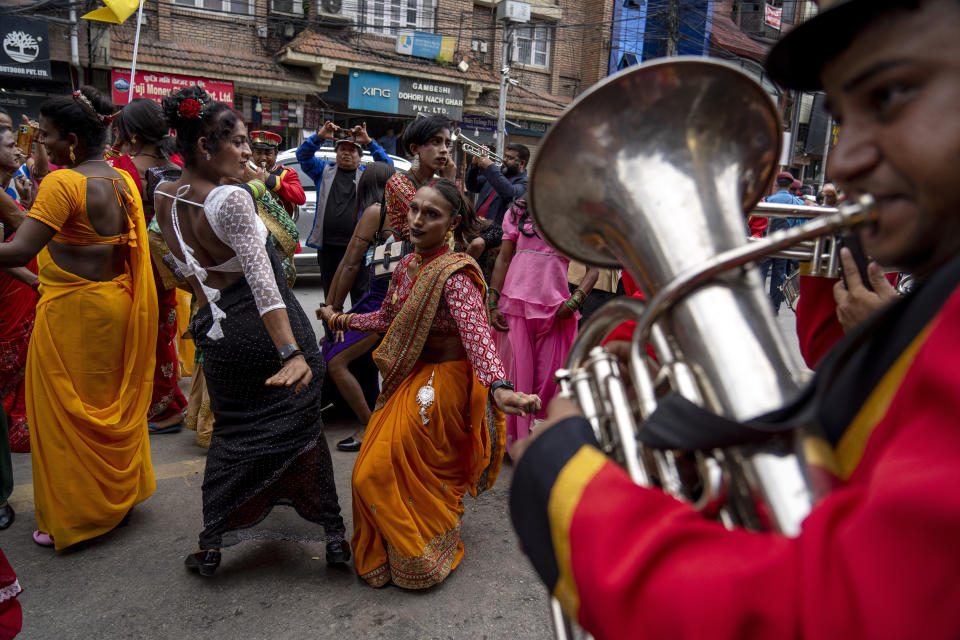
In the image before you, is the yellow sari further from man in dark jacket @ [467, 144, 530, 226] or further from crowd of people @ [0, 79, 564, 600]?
man in dark jacket @ [467, 144, 530, 226]

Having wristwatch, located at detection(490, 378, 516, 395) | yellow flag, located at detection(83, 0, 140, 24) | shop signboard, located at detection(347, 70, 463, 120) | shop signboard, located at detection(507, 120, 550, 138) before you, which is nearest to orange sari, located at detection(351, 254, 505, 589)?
wristwatch, located at detection(490, 378, 516, 395)

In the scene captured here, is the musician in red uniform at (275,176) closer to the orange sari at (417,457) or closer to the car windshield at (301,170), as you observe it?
the car windshield at (301,170)

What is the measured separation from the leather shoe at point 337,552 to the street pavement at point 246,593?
0.05m

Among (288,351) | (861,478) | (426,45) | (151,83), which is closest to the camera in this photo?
(861,478)

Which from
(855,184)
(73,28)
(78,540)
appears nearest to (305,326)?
(78,540)

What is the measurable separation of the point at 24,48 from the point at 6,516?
11.8 m

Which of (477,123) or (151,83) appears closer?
(151,83)

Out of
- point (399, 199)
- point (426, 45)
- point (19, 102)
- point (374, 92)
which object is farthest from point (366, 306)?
point (426, 45)

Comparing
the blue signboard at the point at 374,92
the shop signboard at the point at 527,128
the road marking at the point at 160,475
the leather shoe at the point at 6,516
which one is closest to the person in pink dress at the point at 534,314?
the road marking at the point at 160,475

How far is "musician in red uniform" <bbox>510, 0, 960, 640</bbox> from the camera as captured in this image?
54 centimetres

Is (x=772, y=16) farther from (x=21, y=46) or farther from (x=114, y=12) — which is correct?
(x=21, y=46)

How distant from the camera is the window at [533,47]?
18.0 m

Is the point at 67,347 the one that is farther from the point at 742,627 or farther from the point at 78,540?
the point at 742,627

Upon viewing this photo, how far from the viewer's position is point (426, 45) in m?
15.8
